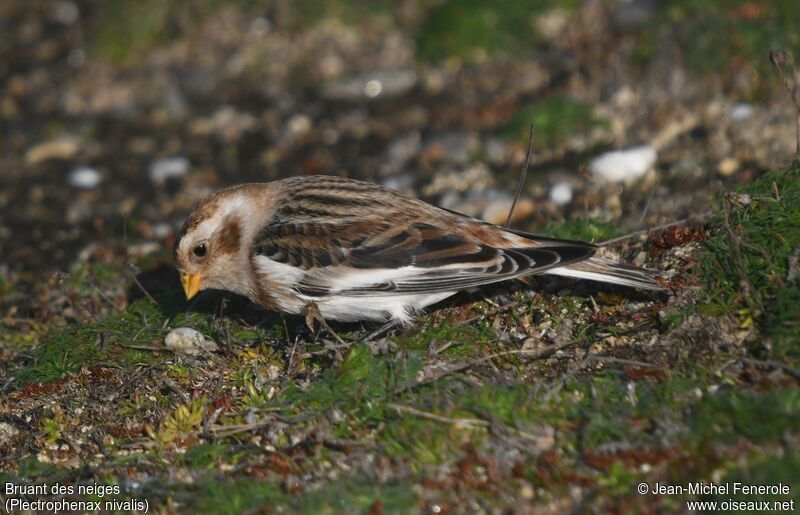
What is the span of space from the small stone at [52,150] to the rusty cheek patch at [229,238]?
11.4 feet

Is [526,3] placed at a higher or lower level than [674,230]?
higher

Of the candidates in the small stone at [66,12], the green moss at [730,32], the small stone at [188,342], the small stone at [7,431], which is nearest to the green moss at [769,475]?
the small stone at [188,342]

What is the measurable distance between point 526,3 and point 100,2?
3.88m

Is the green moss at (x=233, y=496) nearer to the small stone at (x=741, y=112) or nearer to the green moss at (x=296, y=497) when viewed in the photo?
the green moss at (x=296, y=497)

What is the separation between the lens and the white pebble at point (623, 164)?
20.7ft

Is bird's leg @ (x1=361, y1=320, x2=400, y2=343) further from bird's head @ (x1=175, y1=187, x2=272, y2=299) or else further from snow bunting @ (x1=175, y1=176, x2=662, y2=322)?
bird's head @ (x1=175, y1=187, x2=272, y2=299)

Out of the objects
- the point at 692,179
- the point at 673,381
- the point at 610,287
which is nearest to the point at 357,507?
the point at 673,381

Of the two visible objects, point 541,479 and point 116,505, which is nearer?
point 541,479

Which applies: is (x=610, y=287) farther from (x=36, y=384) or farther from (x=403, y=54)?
(x=403, y=54)

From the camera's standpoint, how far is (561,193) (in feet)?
20.5

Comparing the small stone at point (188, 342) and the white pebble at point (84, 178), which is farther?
the white pebble at point (84, 178)

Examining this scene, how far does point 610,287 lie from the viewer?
445 cm

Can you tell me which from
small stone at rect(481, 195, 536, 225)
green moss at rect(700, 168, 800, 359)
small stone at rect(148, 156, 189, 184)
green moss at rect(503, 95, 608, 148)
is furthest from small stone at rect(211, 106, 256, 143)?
green moss at rect(700, 168, 800, 359)

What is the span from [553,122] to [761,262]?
317 centimetres
